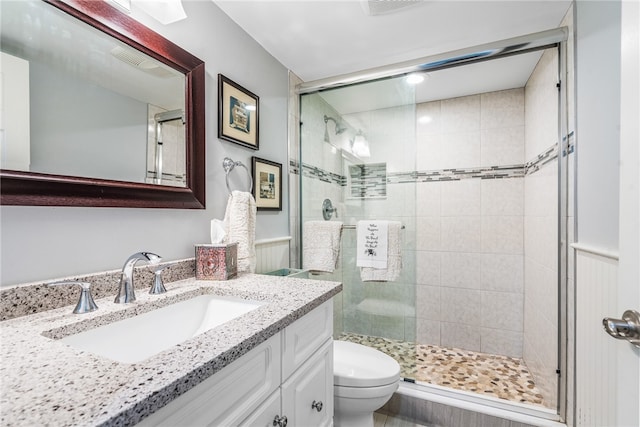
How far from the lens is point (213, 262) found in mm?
1193

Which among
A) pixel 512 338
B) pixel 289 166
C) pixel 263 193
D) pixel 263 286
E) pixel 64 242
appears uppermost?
pixel 289 166

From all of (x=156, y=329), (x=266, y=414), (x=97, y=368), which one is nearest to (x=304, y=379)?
(x=266, y=414)

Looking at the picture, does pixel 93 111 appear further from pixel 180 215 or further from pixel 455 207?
pixel 455 207

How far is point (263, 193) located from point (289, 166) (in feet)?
1.19

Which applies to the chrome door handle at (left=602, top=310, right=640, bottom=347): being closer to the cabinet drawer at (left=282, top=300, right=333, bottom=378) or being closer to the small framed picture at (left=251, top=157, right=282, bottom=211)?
the cabinet drawer at (left=282, top=300, right=333, bottom=378)

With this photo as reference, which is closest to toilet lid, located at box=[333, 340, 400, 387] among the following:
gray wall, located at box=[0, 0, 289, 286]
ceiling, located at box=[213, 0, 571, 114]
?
gray wall, located at box=[0, 0, 289, 286]

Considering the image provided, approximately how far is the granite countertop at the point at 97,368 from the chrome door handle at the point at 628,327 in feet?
2.34

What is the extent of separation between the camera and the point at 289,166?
2039 millimetres

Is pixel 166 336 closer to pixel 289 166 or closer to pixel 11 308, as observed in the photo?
pixel 11 308

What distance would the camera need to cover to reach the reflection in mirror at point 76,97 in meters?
0.77

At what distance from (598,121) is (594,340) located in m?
0.89

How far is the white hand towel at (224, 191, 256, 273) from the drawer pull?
2.13 feet

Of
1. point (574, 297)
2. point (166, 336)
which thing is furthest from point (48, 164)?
point (574, 297)

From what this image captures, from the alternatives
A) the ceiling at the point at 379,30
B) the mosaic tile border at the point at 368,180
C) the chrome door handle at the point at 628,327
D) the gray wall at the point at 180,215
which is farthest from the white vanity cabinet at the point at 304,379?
the ceiling at the point at 379,30
